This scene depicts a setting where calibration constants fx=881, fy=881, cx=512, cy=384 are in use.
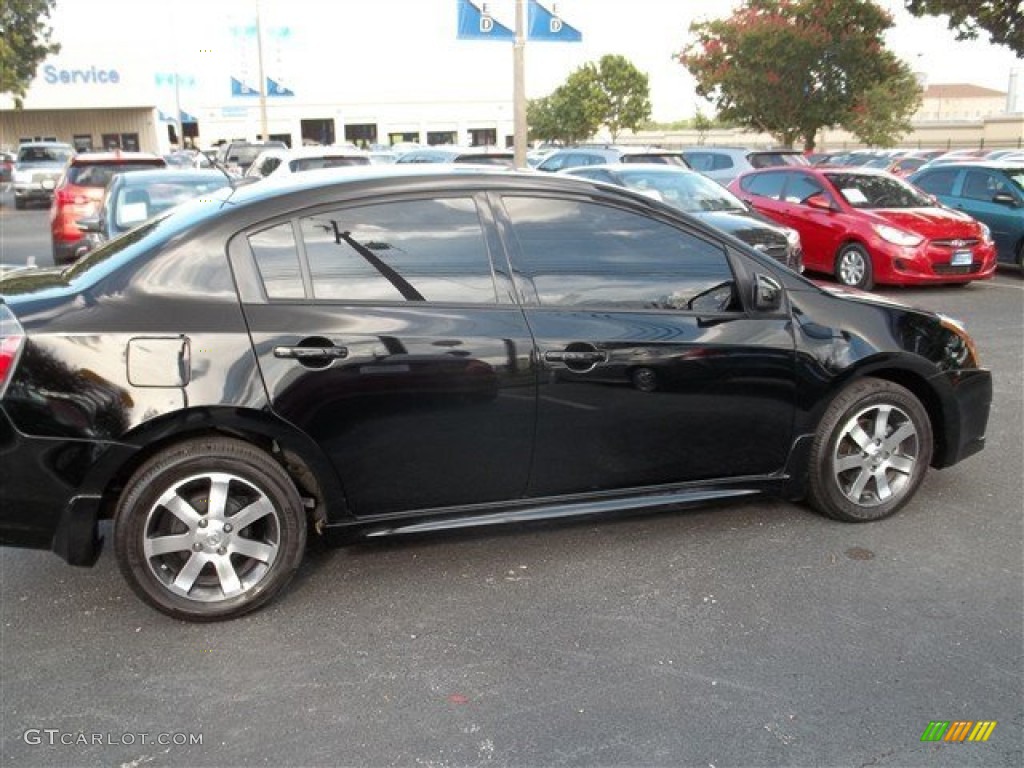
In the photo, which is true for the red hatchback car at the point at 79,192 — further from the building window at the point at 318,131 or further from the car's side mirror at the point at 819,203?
the building window at the point at 318,131

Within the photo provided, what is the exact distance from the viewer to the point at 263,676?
3000 mm

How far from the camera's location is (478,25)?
1347 centimetres

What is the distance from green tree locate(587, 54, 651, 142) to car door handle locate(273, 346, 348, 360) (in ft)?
160

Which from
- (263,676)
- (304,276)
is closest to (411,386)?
(304,276)

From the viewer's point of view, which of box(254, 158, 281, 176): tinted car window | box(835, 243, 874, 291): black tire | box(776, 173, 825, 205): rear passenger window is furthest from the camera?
box(254, 158, 281, 176): tinted car window

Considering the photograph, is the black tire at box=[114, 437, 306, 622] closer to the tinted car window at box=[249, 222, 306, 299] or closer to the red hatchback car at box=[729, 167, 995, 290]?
the tinted car window at box=[249, 222, 306, 299]

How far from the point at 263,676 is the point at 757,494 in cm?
223

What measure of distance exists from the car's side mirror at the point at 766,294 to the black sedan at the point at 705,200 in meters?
5.95

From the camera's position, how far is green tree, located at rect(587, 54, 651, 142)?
49.5m

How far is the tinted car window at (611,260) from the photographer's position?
359cm

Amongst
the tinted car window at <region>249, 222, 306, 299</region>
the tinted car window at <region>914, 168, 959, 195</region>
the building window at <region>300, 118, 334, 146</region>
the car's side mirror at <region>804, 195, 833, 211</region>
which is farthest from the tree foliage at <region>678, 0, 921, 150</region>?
the building window at <region>300, 118, 334, 146</region>

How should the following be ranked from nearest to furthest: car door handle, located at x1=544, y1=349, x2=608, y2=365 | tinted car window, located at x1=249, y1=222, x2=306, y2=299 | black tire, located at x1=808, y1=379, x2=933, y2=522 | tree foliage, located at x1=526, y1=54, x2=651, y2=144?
tinted car window, located at x1=249, y1=222, x2=306, y2=299, car door handle, located at x1=544, y1=349, x2=608, y2=365, black tire, located at x1=808, y1=379, x2=933, y2=522, tree foliage, located at x1=526, y1=54, x2=651, y2=144

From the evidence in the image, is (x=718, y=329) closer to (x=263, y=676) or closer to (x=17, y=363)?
(x=263, y=676)

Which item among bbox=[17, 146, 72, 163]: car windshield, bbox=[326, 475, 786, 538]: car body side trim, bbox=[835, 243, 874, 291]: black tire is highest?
bbox=[17, 146, 72, 163]: car windshield
